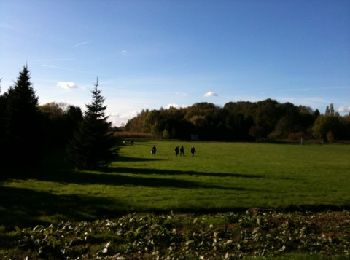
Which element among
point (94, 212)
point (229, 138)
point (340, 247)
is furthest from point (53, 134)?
point (229, 138)

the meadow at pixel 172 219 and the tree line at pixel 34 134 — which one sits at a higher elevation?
the tree line at pixel 34 134

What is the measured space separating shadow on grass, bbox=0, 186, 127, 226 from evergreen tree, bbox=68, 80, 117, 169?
1734 cm

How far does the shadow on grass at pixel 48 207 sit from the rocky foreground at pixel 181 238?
1.65 meters

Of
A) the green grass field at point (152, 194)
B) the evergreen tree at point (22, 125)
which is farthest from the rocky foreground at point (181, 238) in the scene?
the evergreen tree at point (22, 125)

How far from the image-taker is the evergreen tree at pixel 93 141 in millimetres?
42688

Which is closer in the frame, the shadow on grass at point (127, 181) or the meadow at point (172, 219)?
the meadow at point (172, 219)

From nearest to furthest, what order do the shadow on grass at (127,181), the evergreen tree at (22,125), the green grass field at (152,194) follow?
1. the green grass field at (152,194)
2. the shadow on grass at (127,181)
3. the evergreen tree at (22,125)

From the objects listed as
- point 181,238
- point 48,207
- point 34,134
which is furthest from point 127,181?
point 181,238

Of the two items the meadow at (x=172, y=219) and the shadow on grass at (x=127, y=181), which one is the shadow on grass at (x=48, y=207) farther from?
the shadow on grass at (x=127, y=181)

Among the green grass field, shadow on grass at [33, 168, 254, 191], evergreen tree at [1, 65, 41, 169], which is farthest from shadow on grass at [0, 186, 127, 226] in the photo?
Result: evergreen tree at [1, 65, 41, 169]

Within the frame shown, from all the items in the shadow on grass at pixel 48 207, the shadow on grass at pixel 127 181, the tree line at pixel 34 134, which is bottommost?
→ the shadow on grass at pixel 48 207

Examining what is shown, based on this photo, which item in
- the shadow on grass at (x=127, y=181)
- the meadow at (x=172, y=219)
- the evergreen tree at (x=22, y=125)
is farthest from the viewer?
the evergreen tree at (x=22, y=125)

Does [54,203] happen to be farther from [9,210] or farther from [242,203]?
[242,203]

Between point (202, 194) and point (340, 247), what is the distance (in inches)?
499
